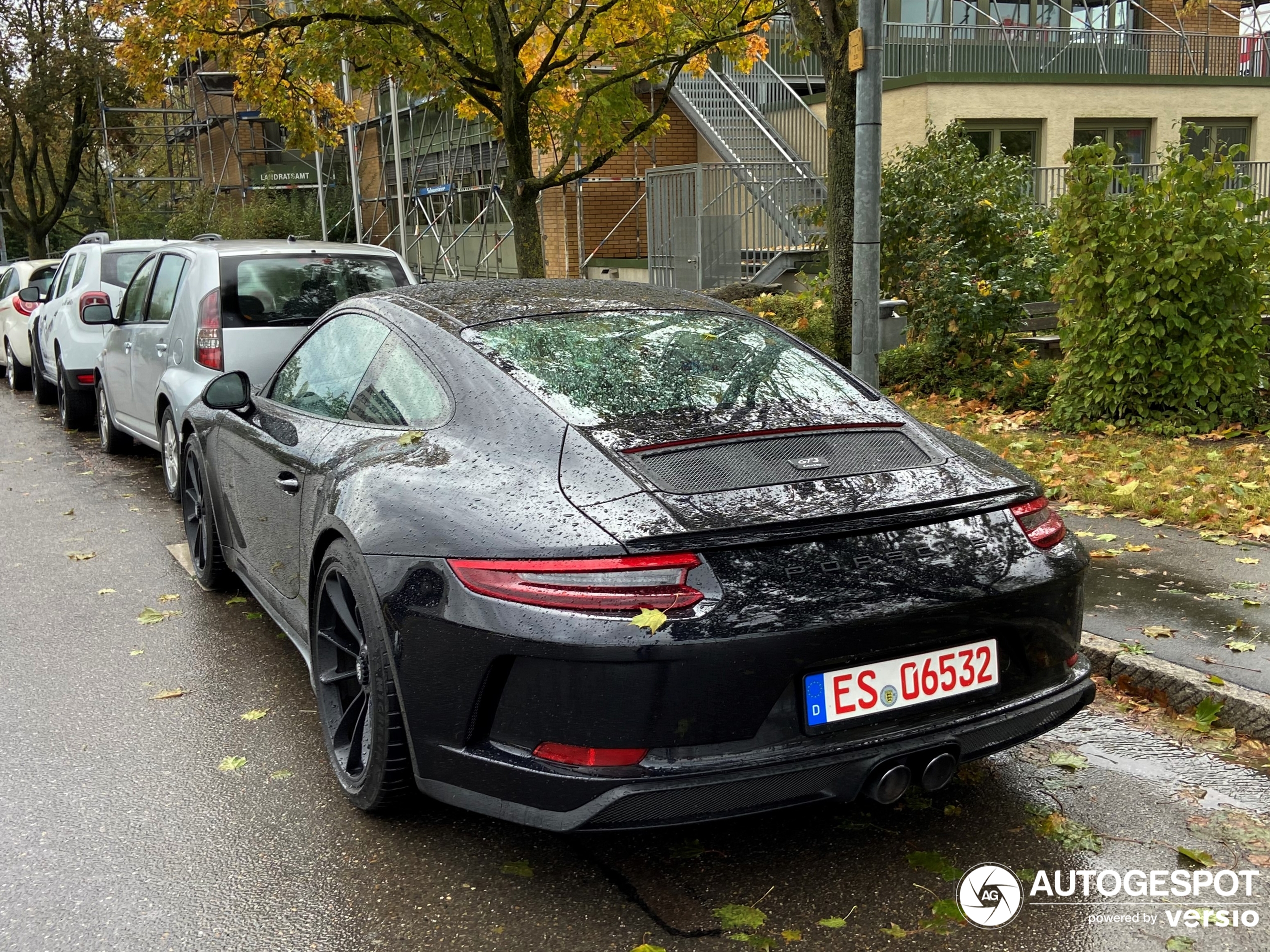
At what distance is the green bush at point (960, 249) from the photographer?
34.5ft

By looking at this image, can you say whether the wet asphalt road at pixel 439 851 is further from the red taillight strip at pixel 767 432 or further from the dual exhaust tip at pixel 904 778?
the red taillight strip at pixel 767 432

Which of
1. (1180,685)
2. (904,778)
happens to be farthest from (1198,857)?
(1180,685)

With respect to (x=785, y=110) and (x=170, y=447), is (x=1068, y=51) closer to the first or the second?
(x=785, y=110)

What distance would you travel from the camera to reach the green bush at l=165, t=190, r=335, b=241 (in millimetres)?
31297

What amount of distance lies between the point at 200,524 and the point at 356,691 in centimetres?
266

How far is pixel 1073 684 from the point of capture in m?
3.33

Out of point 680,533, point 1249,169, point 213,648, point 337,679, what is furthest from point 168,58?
point 1249,169

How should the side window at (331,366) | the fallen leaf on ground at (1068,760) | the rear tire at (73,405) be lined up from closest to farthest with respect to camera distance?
the fallen leaf on ground at (1068,760) < the side window at (331,366) < the rear tire at (73,405)

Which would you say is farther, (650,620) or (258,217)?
(258,217)

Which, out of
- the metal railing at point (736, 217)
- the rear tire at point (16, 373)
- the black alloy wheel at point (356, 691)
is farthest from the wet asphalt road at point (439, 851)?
the metal railing at point (736, 217)

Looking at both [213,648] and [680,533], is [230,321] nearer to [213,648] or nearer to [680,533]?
[213,648]

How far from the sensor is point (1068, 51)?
79.9 ft

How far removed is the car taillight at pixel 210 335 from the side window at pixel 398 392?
3.61 meters
